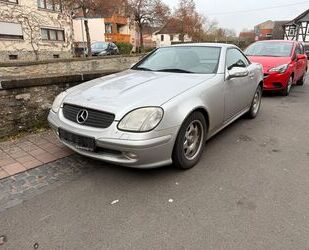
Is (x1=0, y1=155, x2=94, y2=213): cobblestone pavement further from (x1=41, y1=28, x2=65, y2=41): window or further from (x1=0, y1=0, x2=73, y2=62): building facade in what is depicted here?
(x1=41, y1=28, x2=65, y2=41): window

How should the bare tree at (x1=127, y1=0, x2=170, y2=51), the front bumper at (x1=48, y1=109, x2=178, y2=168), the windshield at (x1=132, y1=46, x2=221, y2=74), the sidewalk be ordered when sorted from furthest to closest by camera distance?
the bare tree at (x1=127, y1=0, x2=170, y2=51) < the windshield at (x1=132, y1=46, x2=221, y2=74) < the sidewalk < the front bumper at (x1=48, y1=109, x2=178, y2=168)

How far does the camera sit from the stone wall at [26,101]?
419 centimetres

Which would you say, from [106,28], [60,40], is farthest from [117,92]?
[106,28]

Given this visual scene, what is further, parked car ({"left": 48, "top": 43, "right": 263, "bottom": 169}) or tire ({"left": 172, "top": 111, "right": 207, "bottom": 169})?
tire ({"left": 172, "top": 111, "right": 207, "bottom": 169})

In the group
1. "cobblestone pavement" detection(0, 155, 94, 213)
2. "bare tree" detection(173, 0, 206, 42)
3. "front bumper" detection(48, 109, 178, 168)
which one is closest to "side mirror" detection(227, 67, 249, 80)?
"front bumper" detection(48, 109, 178, 168)

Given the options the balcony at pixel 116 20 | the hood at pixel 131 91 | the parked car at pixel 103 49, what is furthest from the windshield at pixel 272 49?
the balcony at pixel 116 20

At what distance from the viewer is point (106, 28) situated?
4156 cm

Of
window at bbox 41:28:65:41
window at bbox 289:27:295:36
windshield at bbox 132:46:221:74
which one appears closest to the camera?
windshield at bbox 132:46:221:74

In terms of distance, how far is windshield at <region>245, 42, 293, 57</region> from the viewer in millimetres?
7898

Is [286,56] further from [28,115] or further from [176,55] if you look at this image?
[28,115]

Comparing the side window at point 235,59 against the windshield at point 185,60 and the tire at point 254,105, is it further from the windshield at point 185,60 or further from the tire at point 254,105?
the tire at point 254,105

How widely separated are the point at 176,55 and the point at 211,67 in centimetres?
66

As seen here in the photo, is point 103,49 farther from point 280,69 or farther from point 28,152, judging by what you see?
point 28,152

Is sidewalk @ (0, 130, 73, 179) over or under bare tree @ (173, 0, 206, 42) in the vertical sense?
under
